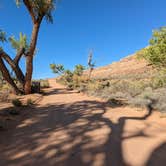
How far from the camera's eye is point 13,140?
5.33 metres

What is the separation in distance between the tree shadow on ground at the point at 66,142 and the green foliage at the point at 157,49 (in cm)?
722

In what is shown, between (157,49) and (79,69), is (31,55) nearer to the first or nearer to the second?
(157,49)

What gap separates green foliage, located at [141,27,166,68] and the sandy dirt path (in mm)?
6914

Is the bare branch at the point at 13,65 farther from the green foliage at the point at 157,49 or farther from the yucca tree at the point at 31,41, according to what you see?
the green foliage at the point at 157,49

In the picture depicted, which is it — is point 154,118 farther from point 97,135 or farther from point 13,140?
point 13,140

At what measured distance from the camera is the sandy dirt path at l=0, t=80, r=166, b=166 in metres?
3.81

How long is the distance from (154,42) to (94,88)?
601 centimetres

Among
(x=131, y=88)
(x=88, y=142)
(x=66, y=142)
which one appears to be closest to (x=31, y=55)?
(x=131, y=88)

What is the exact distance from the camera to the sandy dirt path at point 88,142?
3.81m

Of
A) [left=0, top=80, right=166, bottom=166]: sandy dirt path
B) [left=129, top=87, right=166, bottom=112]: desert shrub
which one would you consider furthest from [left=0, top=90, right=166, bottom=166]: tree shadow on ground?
[left=129, top=87, right=166, bottom=112]: desert shrub

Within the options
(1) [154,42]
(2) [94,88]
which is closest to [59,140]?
(1) [154,42]

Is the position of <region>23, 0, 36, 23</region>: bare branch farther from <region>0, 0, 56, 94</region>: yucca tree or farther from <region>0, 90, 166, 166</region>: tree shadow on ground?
<region>0, 90, 166, 166</region>: tree shadow on ground

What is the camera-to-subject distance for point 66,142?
190 inches

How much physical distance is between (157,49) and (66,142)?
10.4m
